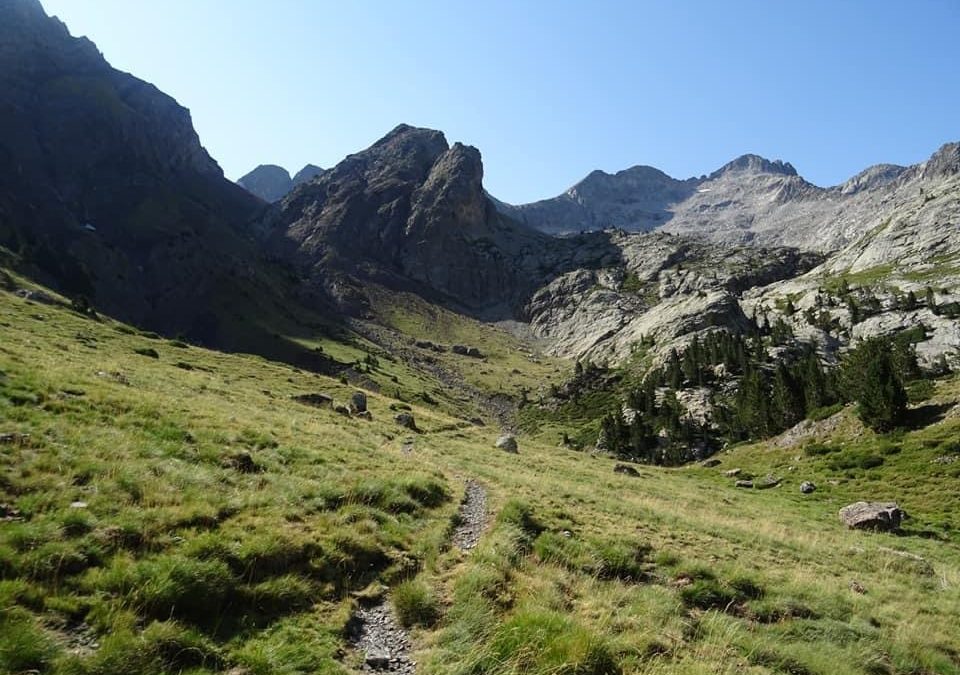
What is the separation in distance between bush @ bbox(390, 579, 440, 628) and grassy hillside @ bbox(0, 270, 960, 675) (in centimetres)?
6

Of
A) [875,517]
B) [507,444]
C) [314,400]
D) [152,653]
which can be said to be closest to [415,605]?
[152,653]

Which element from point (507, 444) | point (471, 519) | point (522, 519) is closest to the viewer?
point (522, 519)

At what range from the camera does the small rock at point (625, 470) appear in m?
47.5

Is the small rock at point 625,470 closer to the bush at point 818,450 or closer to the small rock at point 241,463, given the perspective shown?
the bush at point 818,450

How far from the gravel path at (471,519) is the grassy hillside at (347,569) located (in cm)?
57

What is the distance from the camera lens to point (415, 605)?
10.4m

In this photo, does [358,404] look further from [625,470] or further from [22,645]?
[22,645]

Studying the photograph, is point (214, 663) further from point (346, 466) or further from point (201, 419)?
point (201, 419)

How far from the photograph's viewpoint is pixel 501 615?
1020 centimetres

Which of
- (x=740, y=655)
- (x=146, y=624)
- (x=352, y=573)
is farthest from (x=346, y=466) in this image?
(x=740, y=655)

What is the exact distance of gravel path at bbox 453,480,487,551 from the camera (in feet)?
50.0

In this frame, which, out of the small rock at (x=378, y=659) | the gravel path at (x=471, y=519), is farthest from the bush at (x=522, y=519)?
the small rock at (x=378, y=659)

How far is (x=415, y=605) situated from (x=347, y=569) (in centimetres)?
218

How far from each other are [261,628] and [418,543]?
209 inches
